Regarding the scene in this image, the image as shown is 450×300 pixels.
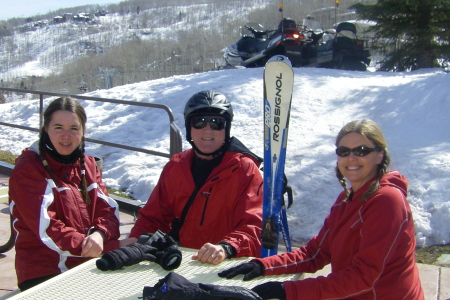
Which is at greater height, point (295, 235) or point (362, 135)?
point (362, 135)

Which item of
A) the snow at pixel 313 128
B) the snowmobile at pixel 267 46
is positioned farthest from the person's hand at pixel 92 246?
the snowmobile at pixel 267 46

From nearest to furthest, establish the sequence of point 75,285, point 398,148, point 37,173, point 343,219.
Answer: point 75,285
point 343,219
point 37,173
point 398,148

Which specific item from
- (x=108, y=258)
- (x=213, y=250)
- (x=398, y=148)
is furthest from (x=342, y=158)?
(x=398, y=148)

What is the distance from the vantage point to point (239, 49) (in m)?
17.0

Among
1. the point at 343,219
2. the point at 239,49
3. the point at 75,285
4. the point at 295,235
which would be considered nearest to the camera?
the point at 75,285

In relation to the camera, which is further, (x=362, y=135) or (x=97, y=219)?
(x=97, y=219)

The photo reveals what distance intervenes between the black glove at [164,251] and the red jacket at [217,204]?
356mm

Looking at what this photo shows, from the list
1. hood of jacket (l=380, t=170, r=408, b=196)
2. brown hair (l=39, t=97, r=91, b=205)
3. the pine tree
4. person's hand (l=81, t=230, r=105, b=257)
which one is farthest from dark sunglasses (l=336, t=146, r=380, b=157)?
the pine tree

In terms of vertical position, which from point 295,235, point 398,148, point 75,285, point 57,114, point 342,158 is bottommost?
point 295,235

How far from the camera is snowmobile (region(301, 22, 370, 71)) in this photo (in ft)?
42.9

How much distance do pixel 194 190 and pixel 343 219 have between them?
0.95 m

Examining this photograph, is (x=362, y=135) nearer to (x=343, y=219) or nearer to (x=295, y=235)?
(x=343, y=219)

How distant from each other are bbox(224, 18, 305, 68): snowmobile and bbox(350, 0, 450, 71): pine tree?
185 centimetres

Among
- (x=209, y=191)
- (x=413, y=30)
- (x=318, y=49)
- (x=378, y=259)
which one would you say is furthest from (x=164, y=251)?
(x=318, y=49)
